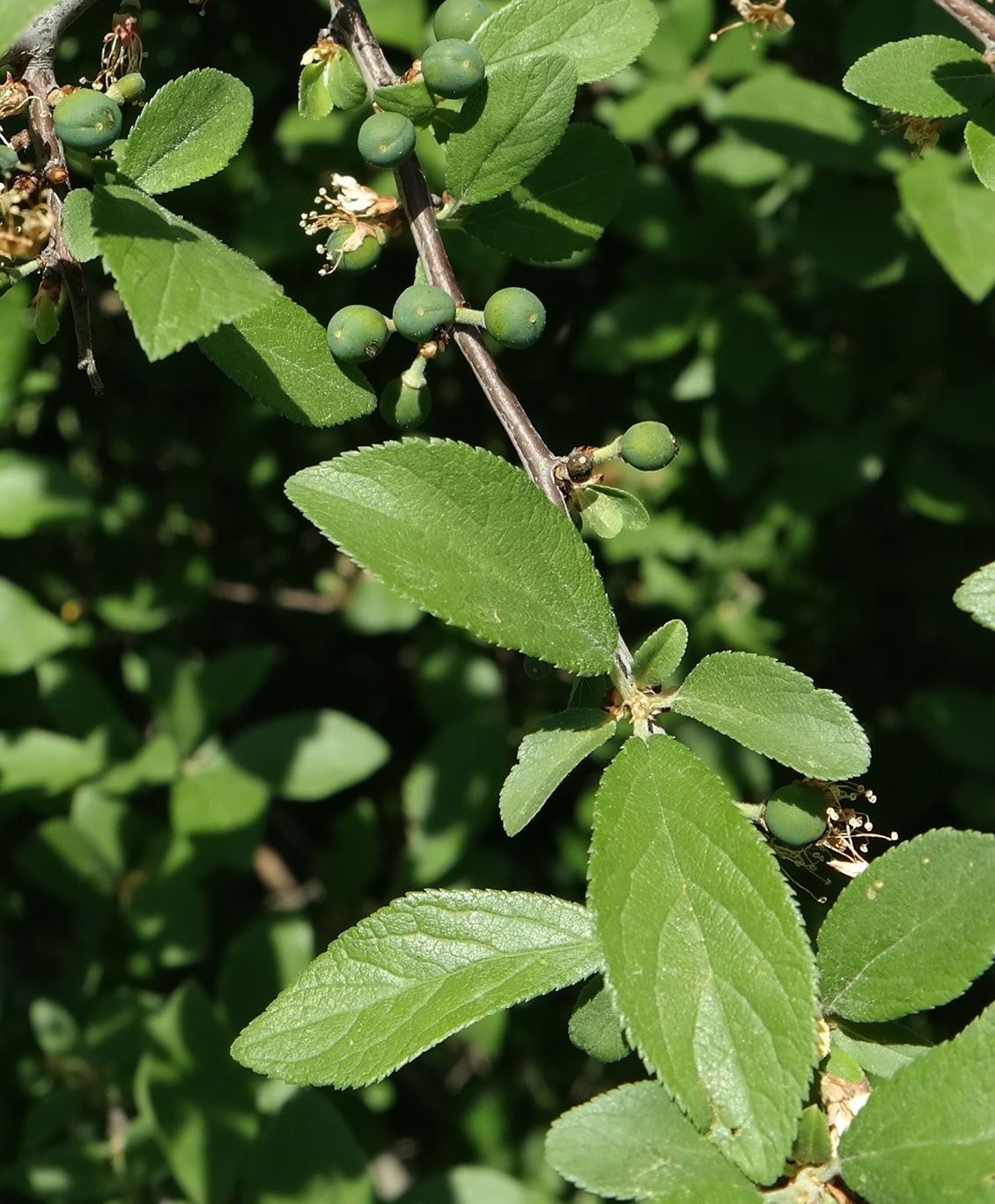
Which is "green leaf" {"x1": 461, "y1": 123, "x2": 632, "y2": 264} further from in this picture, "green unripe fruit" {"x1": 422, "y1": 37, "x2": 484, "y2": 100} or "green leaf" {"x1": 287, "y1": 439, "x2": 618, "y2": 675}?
"green leaf" {"x1": 287, "y1": 439, "x2": 618, "y2": 675}

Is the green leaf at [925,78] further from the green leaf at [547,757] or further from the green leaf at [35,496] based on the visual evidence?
the green leaf at [35,496]

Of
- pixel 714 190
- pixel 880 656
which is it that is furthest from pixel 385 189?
pixel 880 656

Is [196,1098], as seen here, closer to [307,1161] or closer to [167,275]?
[307,1161]

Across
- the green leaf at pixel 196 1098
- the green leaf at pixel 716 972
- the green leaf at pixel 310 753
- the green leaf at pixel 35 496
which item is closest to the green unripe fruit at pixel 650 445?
the green leaf at pixel 716 972

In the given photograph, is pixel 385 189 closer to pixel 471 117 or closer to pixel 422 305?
pixel 471 117

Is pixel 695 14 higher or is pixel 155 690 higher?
pixel 695 14

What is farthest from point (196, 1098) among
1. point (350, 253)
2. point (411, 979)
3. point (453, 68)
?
point (453, 68)
